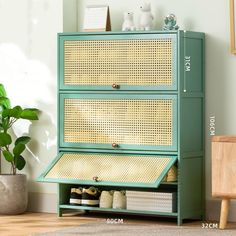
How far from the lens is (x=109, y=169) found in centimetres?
624

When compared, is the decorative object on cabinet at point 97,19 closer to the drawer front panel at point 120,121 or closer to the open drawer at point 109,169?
the drawer front panel at point 120,121

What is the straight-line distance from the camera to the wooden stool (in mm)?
5848

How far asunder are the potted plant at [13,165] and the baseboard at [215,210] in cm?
146

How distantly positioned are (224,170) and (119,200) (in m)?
0.88

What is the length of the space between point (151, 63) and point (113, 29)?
0.67 metres

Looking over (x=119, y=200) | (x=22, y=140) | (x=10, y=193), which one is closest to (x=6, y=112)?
(x=22, y=140)

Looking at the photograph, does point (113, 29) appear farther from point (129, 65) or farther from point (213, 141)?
point (213, 141)

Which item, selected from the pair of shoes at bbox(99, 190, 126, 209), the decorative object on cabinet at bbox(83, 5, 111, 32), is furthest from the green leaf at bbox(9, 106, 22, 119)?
the pair of shoes at bbox(99, 190, 126, 209)

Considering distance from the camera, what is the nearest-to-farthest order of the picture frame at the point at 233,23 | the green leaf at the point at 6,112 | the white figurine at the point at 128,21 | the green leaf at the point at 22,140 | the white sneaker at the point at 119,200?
the picture frame at the point at 233,23 → the white sneaker at the point at 119,200 → the white figurine at the point at 128,21 → the green leaf at the point at 6,112 → the green leaf at the point at 22,140

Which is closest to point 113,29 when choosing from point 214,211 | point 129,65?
point 129,65

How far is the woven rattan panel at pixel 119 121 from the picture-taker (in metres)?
6.12

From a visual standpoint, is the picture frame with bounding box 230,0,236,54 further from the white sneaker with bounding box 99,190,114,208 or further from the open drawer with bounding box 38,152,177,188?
the white sneaker with bounding box 99,190,114,208

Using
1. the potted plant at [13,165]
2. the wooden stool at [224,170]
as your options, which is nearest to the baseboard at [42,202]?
the potted plant at [13,165]

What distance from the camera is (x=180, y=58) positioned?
6.04 meters
